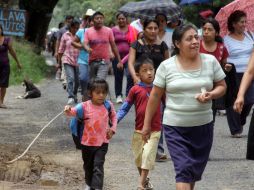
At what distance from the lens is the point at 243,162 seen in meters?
9.04

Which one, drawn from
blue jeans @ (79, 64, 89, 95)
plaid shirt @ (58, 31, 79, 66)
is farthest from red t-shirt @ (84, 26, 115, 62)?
plaid shirt @ (58, 31, 79, 66)

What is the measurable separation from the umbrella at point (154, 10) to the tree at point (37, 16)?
18221 mm

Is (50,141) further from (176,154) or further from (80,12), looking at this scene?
(80,12)

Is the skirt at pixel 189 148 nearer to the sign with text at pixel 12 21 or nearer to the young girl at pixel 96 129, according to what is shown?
the young girl at pixel 96 129

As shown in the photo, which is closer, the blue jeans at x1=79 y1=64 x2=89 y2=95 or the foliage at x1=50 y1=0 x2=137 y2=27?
the blue jeans at x1=79 y1=64 x2=89 y2=95

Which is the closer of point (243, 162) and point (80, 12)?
point (243, 162)

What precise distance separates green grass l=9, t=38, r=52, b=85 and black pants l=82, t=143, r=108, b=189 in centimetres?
1372

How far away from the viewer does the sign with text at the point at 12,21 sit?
22703 mm

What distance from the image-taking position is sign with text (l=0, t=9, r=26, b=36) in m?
22.7

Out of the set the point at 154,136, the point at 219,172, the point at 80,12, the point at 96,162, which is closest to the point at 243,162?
the point at 219,172

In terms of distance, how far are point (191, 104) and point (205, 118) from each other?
0.58ft

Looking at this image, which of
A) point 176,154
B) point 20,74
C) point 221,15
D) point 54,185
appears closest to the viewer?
point 176,154

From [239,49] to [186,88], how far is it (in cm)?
505

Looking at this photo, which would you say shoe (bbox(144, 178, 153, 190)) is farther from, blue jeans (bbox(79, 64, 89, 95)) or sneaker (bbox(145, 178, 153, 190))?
blue jeans (bbox(79, 64, 89, 95))
